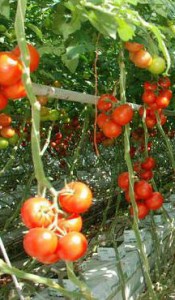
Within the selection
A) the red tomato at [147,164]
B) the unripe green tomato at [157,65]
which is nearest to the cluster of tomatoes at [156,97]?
the red tomato at [147,164]

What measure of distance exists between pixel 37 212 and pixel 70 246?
8 cm

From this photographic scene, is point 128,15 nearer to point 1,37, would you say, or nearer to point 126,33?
point 126,33

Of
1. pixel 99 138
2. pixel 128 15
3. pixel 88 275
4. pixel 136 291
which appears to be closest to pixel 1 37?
pixel 128 15

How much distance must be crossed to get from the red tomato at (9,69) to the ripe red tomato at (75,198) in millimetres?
254

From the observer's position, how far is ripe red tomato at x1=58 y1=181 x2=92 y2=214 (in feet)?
2.82

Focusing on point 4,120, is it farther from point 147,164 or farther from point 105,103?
point 147,164

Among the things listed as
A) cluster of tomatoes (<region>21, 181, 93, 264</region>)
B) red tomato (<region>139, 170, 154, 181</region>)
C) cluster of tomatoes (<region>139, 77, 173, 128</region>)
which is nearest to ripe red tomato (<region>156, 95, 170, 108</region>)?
cluster of tomatoes (<region>139, 77, 173, 128</region>)

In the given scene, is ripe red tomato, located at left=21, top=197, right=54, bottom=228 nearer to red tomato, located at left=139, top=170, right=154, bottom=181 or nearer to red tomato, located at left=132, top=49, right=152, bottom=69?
red tomato, located at left=132, top=49, right=152, bottom=69

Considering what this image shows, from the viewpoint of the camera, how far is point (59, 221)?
2.83 feet

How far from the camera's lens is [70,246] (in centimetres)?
83

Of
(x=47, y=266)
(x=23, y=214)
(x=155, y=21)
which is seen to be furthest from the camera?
(x=47, y=266)

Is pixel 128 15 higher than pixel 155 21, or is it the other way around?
pixel 128 15

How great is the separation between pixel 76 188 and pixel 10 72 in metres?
0.27

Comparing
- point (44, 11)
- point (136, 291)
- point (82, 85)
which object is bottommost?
point (136, 291)
